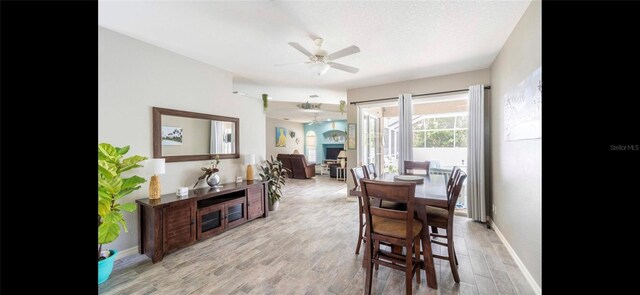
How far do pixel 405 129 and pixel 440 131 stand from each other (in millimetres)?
2427

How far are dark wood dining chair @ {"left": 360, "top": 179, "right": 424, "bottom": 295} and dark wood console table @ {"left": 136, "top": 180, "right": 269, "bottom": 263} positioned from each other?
1.98m

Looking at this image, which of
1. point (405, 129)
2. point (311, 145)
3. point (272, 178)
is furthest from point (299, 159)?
point (405, 129)

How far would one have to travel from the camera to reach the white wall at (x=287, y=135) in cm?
898

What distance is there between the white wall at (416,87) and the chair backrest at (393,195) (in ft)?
9.32

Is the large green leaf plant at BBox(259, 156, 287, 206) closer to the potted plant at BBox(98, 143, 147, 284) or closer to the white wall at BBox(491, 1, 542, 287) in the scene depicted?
the potted plant at BBox(98, 143, 147, 284)

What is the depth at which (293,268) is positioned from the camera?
2229mm

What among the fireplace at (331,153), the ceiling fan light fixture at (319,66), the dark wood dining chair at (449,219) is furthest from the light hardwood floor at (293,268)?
the fireplace at (331,153)

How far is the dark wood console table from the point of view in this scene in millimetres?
2387

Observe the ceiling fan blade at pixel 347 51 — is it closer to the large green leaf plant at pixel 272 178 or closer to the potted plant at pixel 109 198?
the potted plant at pixel 109 198

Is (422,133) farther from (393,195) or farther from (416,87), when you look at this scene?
(393,195)
